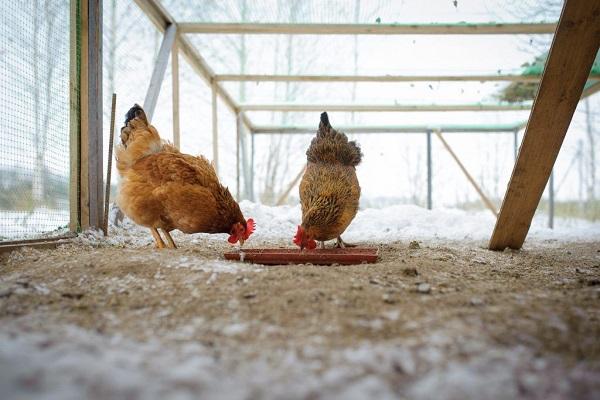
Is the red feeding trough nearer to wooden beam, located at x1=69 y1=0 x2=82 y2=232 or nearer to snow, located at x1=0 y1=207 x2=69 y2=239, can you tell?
snow, located at x1=0 y1=207 x2=69 y2=239

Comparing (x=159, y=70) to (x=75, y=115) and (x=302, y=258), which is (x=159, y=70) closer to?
(x=75, y=115)

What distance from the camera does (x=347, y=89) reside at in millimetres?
6848

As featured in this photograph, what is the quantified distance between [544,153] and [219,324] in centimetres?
267

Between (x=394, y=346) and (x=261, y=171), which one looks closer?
(x=394, y=346)

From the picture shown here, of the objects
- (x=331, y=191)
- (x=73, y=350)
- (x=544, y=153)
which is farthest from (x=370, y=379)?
(x=544, y=153)

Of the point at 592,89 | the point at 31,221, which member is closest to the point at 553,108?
the point at 31,221

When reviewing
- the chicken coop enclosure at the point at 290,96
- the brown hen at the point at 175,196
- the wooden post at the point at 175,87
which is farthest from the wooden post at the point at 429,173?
the brown hen at the point at 175,196

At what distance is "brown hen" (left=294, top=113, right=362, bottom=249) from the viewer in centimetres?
276

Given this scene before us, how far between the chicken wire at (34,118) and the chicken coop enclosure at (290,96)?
12 mm

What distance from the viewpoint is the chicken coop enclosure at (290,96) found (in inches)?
100

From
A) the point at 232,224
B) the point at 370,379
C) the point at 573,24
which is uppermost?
the point at 573,24

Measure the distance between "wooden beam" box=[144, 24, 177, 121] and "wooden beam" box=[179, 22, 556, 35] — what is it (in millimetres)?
253

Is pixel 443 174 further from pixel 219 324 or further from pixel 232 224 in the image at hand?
pixel 219 324

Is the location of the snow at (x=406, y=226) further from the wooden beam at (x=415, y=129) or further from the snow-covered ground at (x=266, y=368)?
the snow-covered ground at (x=266, y=368)
